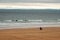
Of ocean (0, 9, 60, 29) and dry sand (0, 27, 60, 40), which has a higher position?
ocean (0, 9, 60, 29)

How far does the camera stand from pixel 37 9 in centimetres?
130

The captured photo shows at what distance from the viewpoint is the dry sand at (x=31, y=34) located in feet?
3.54

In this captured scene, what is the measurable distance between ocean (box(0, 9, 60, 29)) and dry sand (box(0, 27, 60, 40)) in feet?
0.37

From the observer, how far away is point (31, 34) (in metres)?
1.12

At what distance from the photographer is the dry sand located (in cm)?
108

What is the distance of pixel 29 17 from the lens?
1.32 meters

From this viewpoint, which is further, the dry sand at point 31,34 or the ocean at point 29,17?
the ocean at point 29,17

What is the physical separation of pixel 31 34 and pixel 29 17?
0.26 metres

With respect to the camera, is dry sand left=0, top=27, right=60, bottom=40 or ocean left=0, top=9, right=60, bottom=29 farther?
ocean left=0, top=9, right=60, bottom=29

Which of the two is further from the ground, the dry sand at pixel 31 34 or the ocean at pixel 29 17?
the ocean at pixel 29 17

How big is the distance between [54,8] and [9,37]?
1.94 feet

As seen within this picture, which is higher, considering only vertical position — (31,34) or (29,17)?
(29,17)

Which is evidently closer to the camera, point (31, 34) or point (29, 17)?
point (31, 34)

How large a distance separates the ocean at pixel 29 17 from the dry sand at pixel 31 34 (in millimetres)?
111
